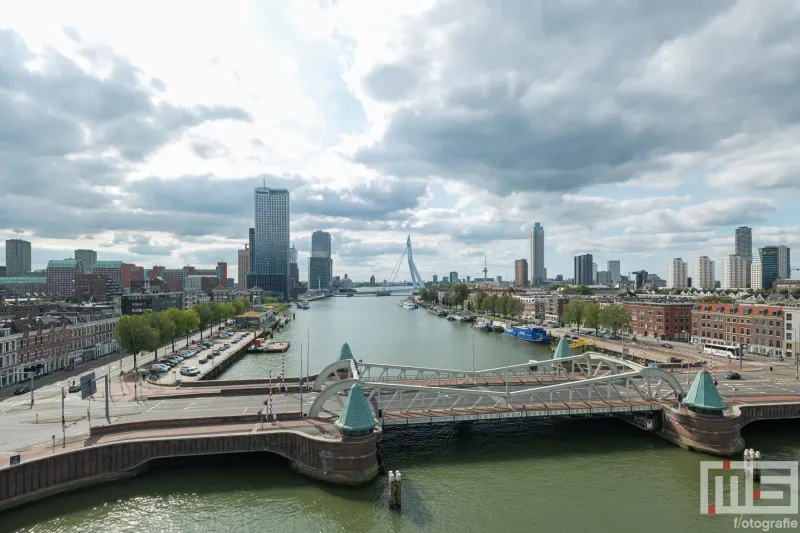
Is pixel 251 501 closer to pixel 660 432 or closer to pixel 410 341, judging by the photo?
pixel 660 432

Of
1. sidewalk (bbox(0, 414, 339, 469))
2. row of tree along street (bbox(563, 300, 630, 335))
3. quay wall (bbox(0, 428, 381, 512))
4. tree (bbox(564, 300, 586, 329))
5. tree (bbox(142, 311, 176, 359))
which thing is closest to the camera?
quay wall (bbox(0, 428, 381, 512))

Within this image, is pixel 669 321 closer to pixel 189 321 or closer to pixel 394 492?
pixel 394 492

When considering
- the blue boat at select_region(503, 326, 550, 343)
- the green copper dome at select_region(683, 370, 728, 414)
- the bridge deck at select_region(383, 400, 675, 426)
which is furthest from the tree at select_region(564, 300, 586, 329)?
the green copper dome at select_region(683, 370, 728, 414)

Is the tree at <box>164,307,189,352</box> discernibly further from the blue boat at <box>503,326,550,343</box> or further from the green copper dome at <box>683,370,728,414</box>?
the green copper dome at <box>683,370,728,414</box>

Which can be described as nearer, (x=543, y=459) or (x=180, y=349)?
(x=543, y=459)

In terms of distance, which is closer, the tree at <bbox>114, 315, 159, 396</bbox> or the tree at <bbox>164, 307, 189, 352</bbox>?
the tree at <bbox>114, 315, 159, 396</bbox>

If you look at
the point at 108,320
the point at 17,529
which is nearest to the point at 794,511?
the point at 17,529
